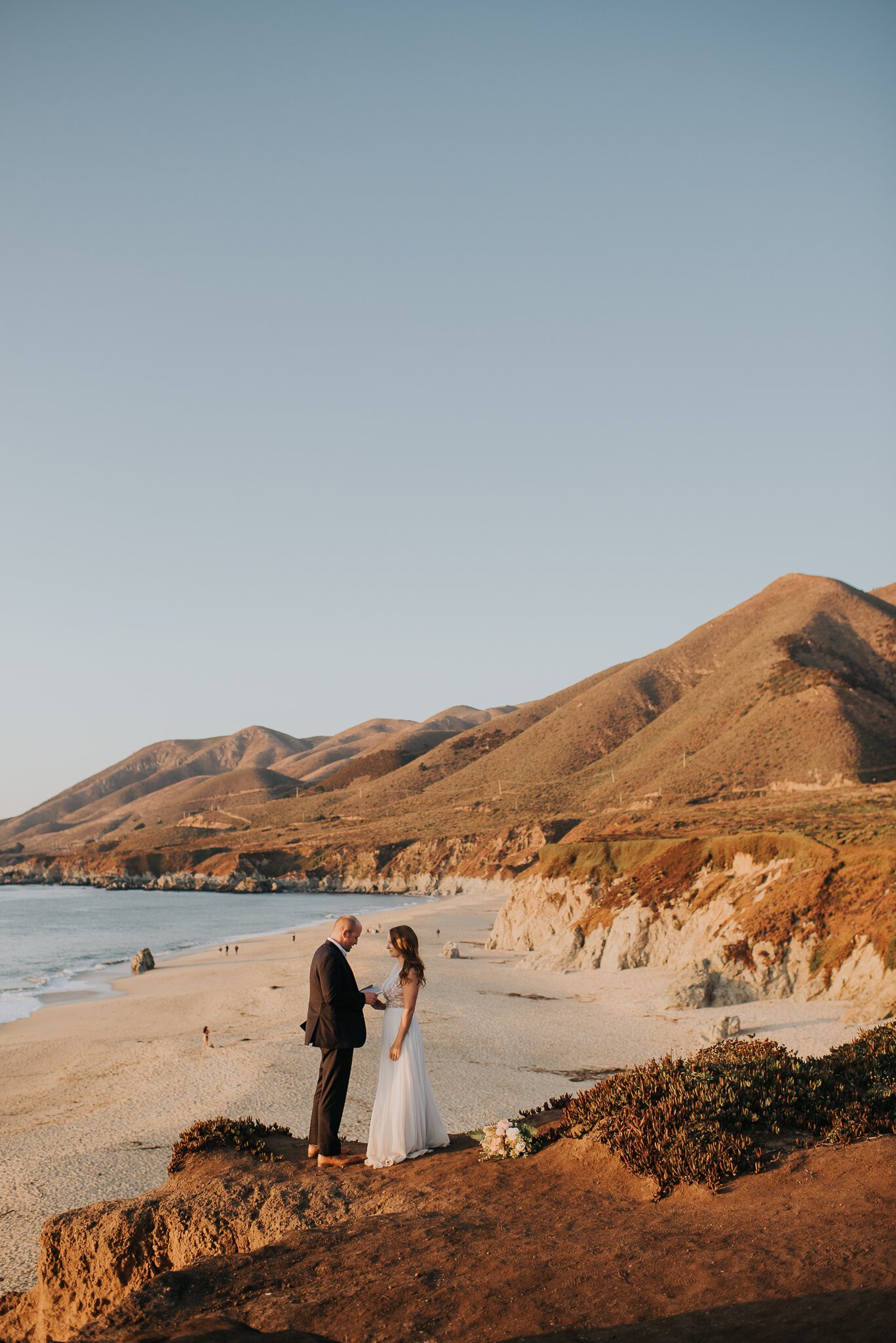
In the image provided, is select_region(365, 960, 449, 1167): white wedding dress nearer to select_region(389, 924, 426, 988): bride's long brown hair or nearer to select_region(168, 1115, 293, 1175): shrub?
select_region(389, 924, 426, 988): bride's long brown hair

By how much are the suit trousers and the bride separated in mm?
377

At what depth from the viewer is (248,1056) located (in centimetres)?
2070

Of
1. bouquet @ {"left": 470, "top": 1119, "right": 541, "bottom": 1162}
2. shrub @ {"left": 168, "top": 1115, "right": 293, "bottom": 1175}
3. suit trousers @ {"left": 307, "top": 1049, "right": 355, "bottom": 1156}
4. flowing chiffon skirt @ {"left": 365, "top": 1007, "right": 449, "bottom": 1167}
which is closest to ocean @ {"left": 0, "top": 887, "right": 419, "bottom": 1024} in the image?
shrub @ {"left": 168, "top": 1115, "right": 293, "bottom": 1175}

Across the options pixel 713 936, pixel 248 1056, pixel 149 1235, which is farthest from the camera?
pixel 713 936

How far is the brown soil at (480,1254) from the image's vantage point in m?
5.43

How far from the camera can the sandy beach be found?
13.7 m

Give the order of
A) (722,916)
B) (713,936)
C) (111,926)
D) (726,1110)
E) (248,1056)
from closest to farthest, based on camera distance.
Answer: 1. (726,1110)
2. (248,1056)
3. (713,936)
4. (722,916)
5. (111,926)

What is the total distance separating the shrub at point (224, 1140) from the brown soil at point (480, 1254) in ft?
0.91

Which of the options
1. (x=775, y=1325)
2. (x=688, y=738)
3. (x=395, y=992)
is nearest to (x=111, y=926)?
(x=688, y=738)

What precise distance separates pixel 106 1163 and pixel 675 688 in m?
140

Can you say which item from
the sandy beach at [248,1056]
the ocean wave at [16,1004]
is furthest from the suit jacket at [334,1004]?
the ocean wave at [16,1004]

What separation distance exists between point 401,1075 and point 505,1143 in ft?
4.10

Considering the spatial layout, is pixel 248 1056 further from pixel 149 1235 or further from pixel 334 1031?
pixel 149 1235

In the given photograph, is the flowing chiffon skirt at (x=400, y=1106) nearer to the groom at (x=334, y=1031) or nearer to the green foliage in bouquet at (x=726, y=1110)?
the groom at (x=334, y=1031)
